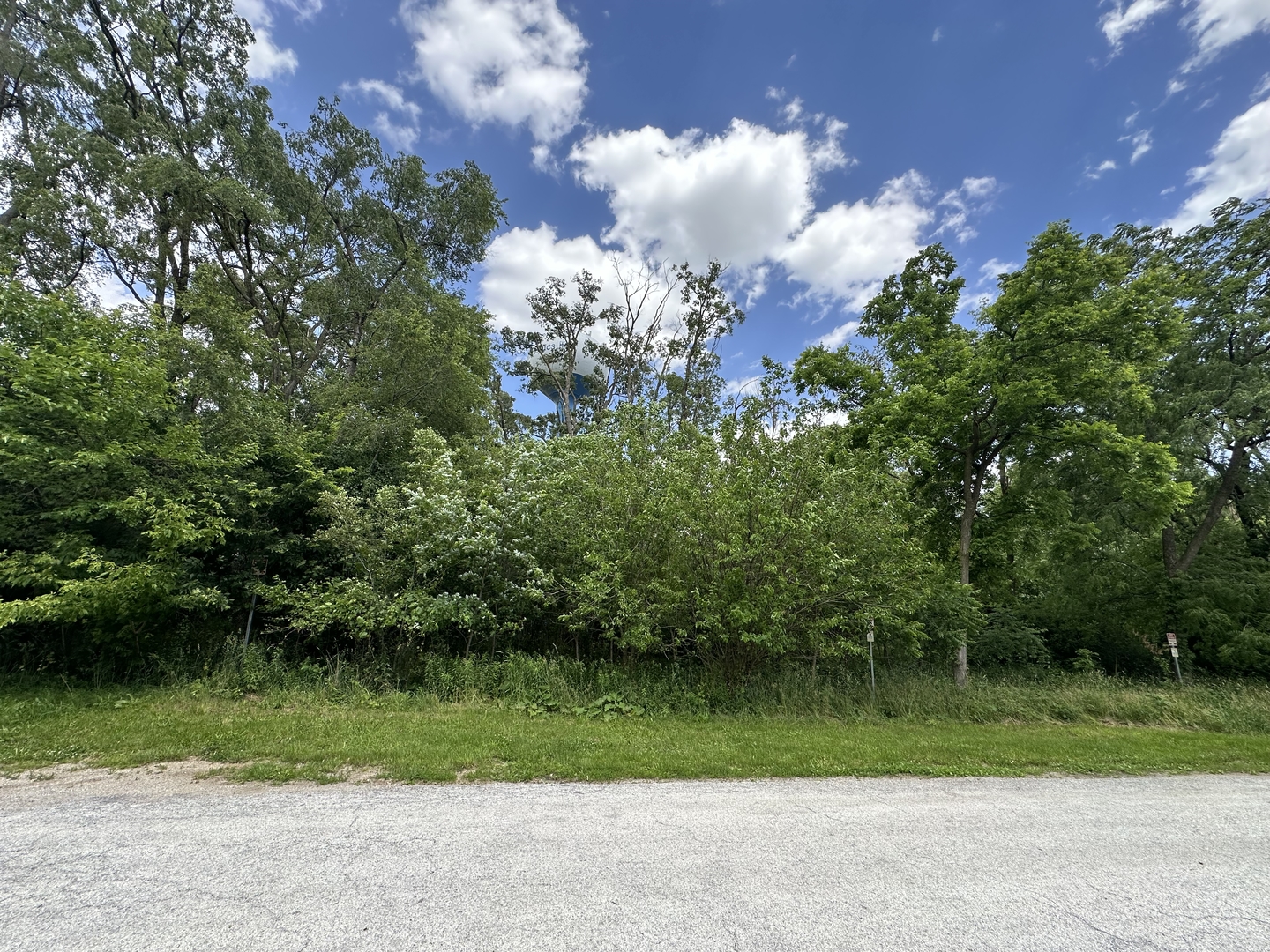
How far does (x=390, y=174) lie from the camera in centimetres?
1897

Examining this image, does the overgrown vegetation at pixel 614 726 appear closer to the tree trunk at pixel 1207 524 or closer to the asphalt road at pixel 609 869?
the asphalt road at pixel 609 869

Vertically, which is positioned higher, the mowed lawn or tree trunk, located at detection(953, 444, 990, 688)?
tree trunk, located at detection(953, 444, 990, 688)

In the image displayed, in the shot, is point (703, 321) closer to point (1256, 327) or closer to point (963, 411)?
point (963, 411)

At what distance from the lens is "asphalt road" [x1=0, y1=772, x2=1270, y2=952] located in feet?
8.23

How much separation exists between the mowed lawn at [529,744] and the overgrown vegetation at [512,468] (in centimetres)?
117

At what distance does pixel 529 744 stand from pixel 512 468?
6.19 m

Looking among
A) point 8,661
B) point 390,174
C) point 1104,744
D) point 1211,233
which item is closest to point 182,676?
point 8,661

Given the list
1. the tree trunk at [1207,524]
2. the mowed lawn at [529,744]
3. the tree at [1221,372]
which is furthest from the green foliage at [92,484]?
the tree trunk at [1207,524]

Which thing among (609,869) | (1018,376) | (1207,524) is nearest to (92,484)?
(609,869)

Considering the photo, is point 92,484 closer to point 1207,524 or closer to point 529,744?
point 529,744

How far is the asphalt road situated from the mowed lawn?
567 millimetres

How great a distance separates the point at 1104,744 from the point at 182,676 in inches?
558

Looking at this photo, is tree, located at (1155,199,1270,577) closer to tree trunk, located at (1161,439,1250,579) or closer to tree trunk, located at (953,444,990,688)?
tree trunk, located at (1161,439,1250,579)

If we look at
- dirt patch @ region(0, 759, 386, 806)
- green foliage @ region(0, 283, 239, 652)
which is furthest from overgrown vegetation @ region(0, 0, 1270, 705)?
dirt patch @ region(0, 759, 386, 806)
